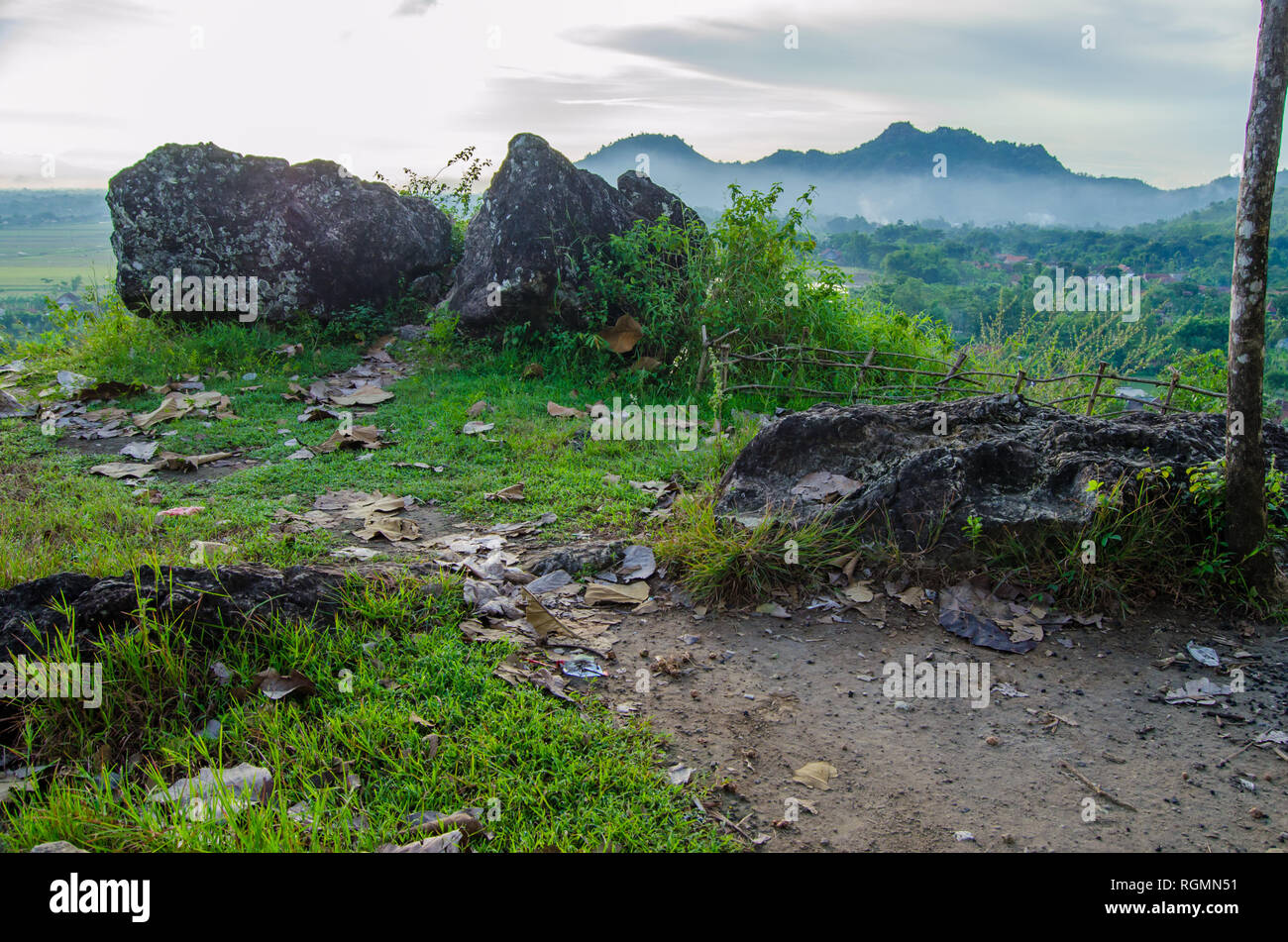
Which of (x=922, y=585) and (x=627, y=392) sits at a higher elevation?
(x=627, y=392)

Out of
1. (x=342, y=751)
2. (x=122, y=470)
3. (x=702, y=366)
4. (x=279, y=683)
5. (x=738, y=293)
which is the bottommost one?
(x=342, y=751)

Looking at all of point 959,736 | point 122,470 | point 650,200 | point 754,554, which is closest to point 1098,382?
point 754,554

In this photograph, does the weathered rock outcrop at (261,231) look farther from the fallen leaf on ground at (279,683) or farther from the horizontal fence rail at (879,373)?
the fallen leaf on ground at (279,683)

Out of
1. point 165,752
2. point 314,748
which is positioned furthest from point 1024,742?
point 165,752

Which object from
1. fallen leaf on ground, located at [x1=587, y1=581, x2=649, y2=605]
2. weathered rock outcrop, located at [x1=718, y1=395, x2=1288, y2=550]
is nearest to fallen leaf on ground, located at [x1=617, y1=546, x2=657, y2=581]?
fallen leaf on ground, located at [x1=587, y1=581, x2=649, y2=605]

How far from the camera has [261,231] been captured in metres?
8.81

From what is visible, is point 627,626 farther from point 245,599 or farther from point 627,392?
point 627,392

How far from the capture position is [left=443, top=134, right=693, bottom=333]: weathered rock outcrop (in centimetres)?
811

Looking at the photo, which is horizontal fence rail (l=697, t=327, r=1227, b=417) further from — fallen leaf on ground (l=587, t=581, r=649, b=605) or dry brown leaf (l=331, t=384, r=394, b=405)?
dry brown leaf (l=331, t=384, r=394, b=405)

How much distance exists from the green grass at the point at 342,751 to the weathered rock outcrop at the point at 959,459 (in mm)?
1939

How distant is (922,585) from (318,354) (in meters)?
6.77

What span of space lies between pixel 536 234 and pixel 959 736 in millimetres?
6653

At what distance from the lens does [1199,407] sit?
21.4 ft

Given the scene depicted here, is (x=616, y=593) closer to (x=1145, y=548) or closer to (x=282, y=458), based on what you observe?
(x=1145, y=548)
